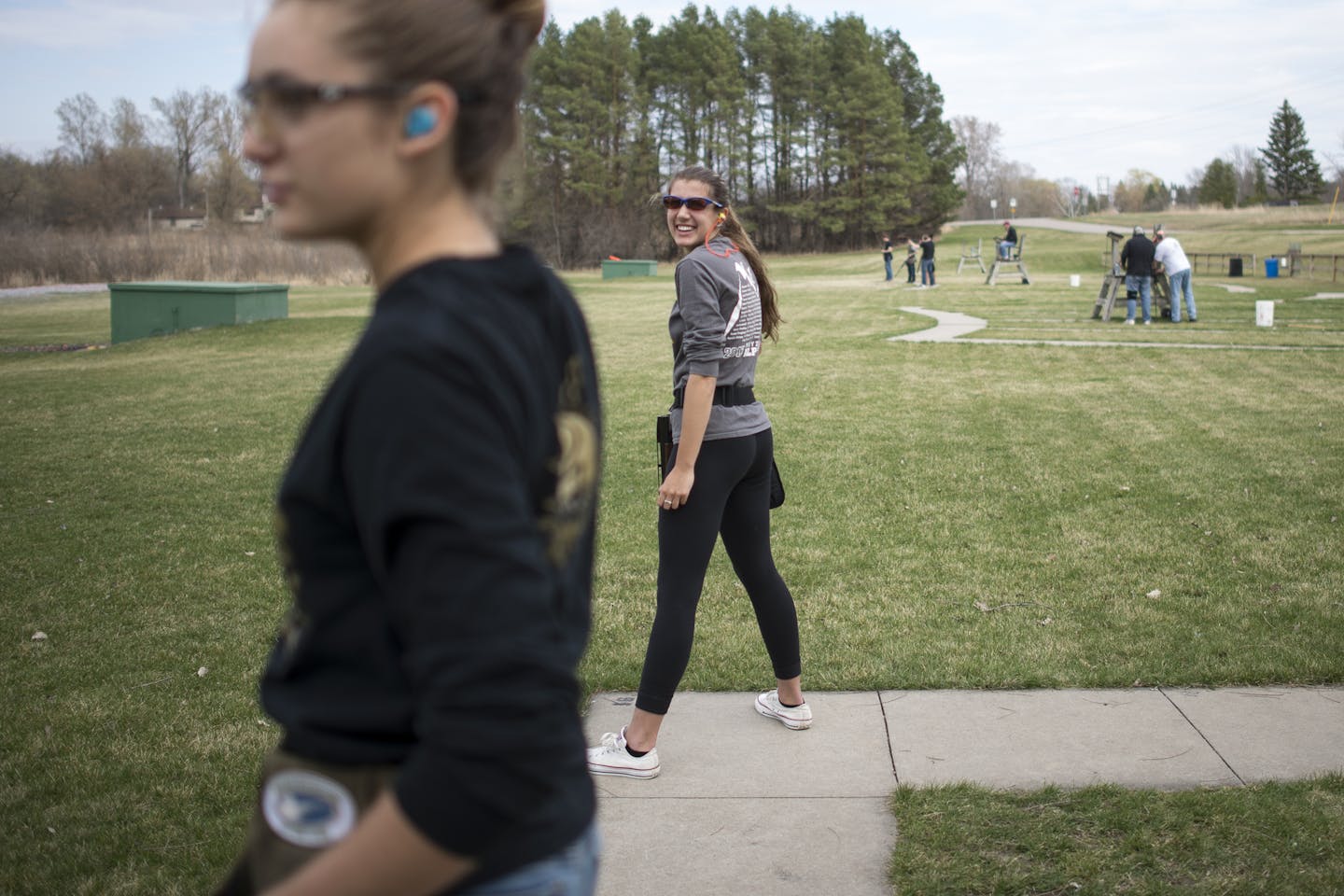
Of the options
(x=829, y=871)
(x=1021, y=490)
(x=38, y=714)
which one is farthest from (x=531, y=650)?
(x=1021, y=490)

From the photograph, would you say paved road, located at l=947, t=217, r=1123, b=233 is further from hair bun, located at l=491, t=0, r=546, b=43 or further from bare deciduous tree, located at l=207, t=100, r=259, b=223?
hair bun, located at l=491, t=0, r=546, b=43

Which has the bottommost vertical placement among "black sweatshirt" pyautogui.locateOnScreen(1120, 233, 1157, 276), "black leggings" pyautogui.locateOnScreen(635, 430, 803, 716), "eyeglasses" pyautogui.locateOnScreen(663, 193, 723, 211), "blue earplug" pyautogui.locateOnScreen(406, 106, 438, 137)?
"black leggings" pyautogui.locateOnScreen(635, 430, 803, 716)

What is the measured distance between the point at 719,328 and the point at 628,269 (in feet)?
162

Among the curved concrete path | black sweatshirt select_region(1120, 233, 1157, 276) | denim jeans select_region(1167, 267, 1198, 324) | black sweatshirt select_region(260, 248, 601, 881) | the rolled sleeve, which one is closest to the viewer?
black sweatshirt select_region(260, 248, 601, 881)

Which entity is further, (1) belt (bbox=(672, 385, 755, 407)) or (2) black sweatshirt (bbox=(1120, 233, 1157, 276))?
(2) black sweatshirt (bbox=(1120, 233, 1157, 276))

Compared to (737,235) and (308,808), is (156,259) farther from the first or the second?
(308,808)

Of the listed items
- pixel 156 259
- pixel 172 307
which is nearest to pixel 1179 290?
pixel 172 307

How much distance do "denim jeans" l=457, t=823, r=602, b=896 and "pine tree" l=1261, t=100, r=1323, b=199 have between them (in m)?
104

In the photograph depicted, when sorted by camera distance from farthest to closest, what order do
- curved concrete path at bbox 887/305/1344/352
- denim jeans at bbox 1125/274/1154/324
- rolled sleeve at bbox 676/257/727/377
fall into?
denim jeans at bbox 1125/274/1154/324, curved concrete path at bbox 887/305/1344/352, rolled sleeve at bbox 676/257/727/377

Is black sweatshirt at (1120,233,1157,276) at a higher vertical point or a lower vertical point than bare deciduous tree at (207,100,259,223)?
lower

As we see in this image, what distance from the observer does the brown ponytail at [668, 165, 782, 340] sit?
4.17 meters

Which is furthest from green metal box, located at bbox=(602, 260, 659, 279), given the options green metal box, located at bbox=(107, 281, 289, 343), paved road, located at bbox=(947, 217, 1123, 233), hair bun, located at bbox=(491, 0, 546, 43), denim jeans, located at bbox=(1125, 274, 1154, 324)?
hair bun, located at bbox=(491, 0, 546, 43)

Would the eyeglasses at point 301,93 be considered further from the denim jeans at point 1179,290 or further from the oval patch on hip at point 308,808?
the denim jeans at point 1179,290

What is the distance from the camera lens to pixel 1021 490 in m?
8.72
